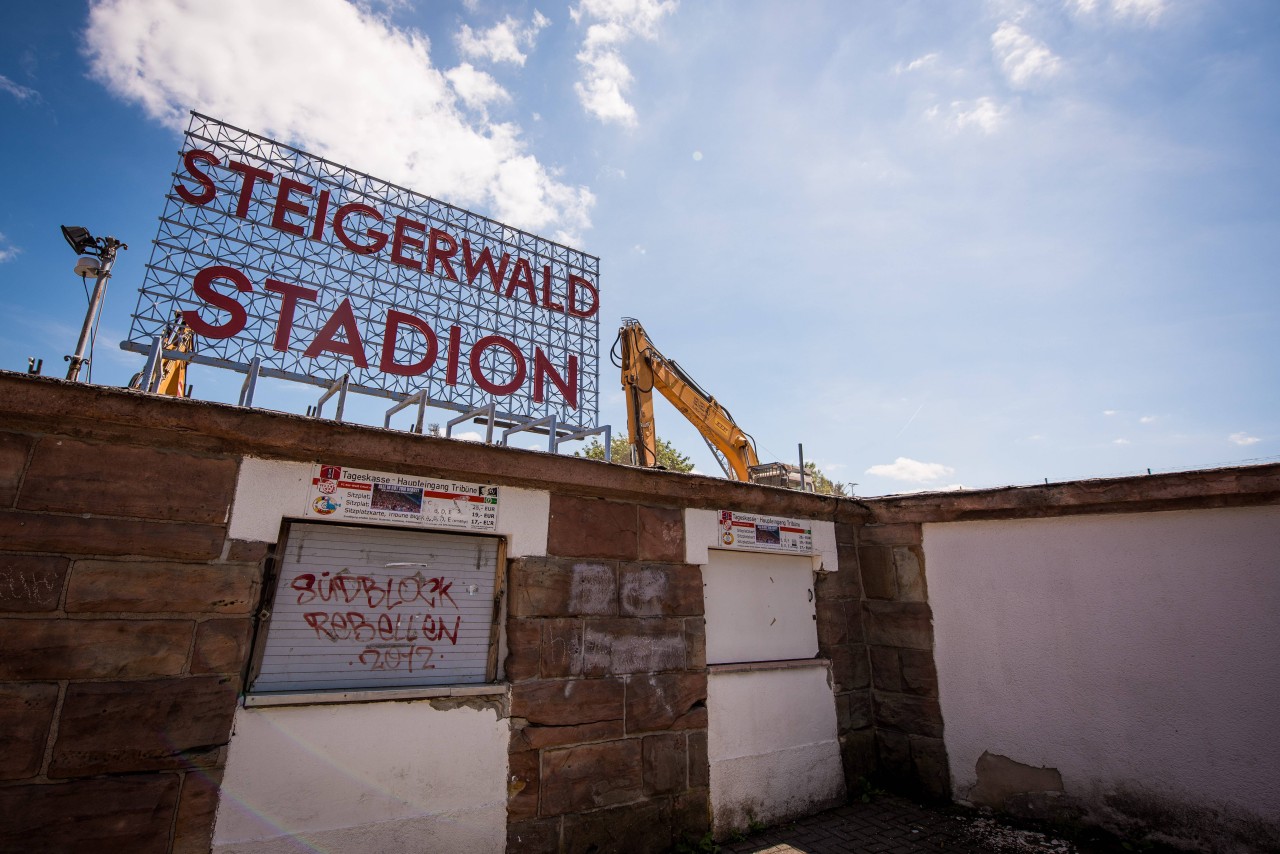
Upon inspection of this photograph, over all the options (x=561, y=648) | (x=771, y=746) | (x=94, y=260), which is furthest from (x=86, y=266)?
(x=771, y=746)

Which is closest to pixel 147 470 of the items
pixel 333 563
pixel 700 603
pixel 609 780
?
pixel 333 563

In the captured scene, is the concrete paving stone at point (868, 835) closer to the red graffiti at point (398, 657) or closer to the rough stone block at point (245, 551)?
the red graffiti at point (398, 657)

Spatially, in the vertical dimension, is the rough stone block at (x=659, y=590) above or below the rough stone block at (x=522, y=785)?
above

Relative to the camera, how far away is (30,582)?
322 centimetres

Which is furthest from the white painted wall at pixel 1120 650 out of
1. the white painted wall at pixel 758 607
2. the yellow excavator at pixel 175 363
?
the yellow excavator at pixel 175 363

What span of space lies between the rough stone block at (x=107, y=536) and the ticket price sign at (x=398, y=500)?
556mm

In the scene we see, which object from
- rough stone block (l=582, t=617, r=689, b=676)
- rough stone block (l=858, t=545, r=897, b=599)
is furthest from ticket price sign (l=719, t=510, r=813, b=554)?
rough stone block (l=582, t=617, r=689, b=676)

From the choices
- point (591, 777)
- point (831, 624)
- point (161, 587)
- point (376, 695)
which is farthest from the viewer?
point (831, 624)

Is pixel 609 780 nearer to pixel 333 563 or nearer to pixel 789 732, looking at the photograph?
pixel 789 732

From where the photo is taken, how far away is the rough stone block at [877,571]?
6.59 m

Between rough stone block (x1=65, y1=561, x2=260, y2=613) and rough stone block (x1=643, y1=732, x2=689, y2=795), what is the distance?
119 inches

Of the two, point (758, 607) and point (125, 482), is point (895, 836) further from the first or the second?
point (125, 482)

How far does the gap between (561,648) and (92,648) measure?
8.82 feet

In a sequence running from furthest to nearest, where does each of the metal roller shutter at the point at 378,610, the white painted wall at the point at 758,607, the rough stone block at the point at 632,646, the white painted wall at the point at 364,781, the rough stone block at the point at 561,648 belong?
the white painted wall at the point at 758,607 < the rough stone block at the point at 632,646 < the rough stone block at the point at 561,648 < the metal roller shutter at the point at 378,610 < the white painted wall at the point at 364,781
